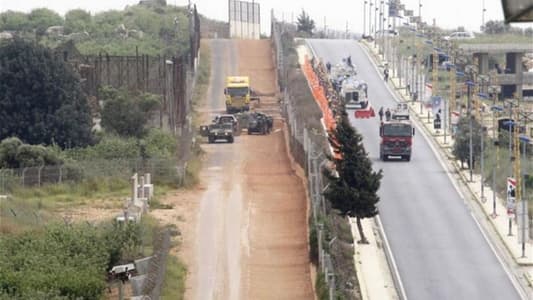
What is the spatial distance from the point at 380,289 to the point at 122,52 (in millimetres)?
57172

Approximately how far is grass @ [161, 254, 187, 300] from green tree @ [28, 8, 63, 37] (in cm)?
7515

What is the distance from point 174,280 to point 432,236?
48.2 feet

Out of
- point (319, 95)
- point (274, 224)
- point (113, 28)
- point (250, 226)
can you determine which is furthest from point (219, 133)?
point (113, 28)

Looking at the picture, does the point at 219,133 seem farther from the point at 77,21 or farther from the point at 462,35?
the point at 462,35

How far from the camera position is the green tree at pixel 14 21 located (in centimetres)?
10806

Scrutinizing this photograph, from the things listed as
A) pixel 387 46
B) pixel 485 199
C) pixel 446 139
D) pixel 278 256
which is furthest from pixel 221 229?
pixel 387 46

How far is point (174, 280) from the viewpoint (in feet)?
102

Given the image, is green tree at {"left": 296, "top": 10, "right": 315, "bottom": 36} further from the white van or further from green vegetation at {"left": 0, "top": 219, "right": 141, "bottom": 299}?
green vegetation at {"left": 0, "top": 219, "right": 141, "bottom": 299}

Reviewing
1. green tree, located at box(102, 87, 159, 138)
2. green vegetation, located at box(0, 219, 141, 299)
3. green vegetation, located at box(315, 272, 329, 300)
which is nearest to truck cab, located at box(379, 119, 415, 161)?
green tree, located at box(102, 87, 159, 138)

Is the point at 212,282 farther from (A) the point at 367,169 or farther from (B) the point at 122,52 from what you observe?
(B) the point at 122,52

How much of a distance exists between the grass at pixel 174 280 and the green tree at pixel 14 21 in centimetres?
7625

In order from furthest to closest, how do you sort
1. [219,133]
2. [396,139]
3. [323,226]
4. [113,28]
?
[113,28] < [219,133] < [396,139] < [323,226]

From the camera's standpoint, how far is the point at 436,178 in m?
55.1

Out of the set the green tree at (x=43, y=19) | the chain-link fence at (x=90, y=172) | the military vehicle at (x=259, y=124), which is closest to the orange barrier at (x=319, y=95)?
the military vehicle at (x=259, y=124)
